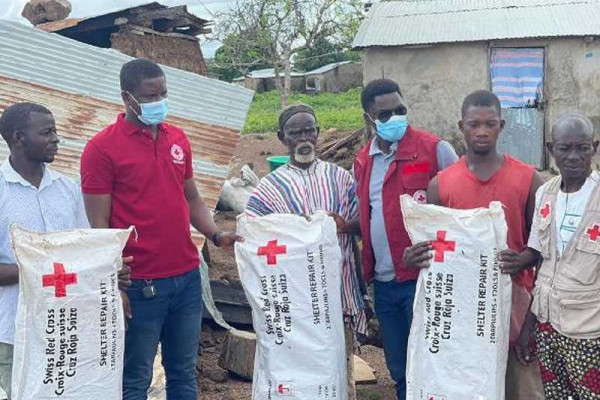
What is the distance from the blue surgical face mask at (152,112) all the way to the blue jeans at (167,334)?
0.69 m

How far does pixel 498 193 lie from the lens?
10.4ft

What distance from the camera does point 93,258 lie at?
3.00 meters

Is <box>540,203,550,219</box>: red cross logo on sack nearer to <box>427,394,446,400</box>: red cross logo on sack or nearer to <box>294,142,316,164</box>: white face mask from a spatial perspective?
<box>427,394,446,400</box>: red cross logo on sack

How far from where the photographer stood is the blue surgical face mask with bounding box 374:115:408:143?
3498mm

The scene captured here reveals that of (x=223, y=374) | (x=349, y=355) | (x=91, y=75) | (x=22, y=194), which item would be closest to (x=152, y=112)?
(x=22, y=194)

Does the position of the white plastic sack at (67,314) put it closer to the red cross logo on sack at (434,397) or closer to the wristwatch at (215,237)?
the wristwatch at (215,237)

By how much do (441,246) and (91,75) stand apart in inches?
140

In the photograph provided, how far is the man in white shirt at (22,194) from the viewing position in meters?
2.99

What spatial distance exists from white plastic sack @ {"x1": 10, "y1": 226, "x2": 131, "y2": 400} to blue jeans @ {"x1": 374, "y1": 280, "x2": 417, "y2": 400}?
1.21 metres

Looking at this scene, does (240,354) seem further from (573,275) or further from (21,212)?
(573,275)

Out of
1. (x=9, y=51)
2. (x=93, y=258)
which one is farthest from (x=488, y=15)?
(x=93, y=258)

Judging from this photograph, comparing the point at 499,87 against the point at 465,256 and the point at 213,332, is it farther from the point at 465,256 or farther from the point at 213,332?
the point at 465,256

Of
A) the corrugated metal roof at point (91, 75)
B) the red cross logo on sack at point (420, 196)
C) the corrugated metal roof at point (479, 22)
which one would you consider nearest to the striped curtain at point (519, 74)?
the corrugated metal roof at point (479, 22)

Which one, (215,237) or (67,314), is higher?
(215,237)
